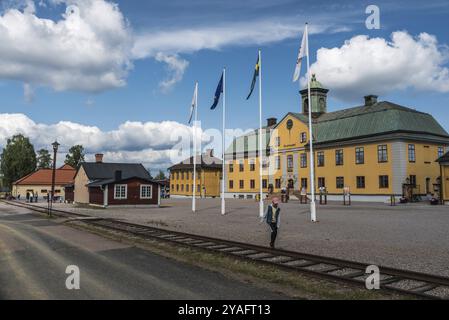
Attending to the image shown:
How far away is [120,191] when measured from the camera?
42.4m

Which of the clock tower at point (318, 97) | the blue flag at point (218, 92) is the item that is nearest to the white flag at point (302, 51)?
the blue flag at point (218, 92)

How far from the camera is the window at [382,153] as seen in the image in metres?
44.8

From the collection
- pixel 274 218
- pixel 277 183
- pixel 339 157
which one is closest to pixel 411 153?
pixel 339 157

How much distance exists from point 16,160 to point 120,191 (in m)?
61.2

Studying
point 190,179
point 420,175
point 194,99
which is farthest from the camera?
point 190,179

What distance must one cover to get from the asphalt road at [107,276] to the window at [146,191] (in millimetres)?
→ 29560

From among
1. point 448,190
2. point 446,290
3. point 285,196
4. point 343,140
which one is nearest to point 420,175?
point 448,190

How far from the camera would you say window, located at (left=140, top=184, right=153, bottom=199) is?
43.6 m

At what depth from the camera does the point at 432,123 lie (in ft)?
160

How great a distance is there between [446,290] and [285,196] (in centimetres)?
4020

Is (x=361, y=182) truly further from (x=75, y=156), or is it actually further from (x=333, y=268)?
(x=75, y=156)

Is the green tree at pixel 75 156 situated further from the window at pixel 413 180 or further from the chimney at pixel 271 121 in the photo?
the window at pixel 413 180

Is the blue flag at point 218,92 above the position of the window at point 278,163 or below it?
above
